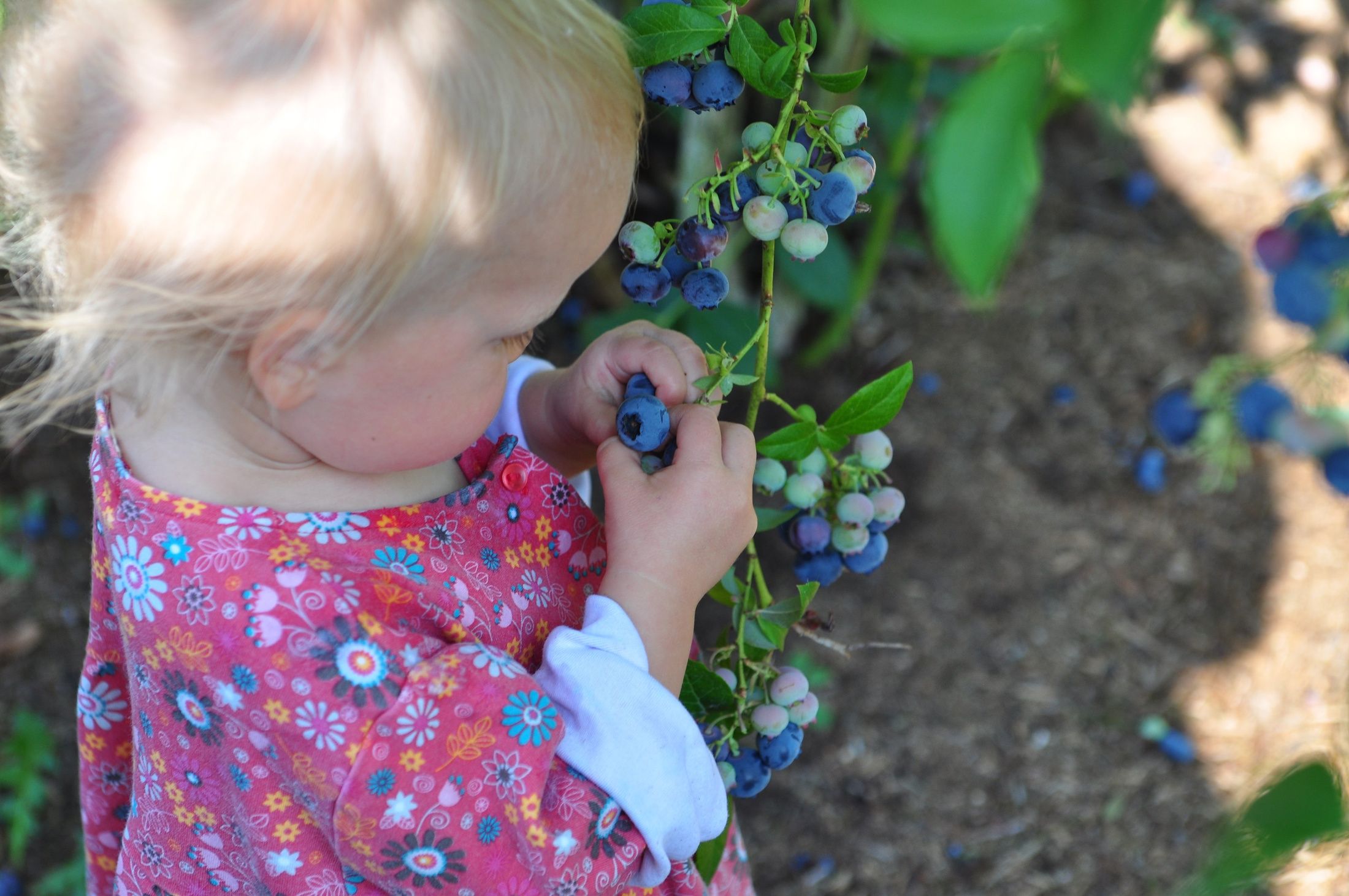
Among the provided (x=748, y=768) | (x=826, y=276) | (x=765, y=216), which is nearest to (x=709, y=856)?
(x=748, y=768)

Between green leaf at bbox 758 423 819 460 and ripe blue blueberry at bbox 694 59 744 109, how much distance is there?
0.30m

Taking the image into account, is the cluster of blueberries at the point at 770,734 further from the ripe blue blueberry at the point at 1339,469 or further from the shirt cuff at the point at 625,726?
the ripe blue blueberry at the point at 1339,469

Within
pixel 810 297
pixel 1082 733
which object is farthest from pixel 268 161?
pixel 1082 733

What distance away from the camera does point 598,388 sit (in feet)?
3.95

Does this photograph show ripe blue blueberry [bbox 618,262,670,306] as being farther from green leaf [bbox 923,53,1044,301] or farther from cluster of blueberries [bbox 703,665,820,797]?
green leaf [bbox 923,53,1044,301]

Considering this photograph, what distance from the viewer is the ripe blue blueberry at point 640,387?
3.50 ft

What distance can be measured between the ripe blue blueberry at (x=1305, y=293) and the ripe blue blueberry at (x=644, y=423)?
51cm

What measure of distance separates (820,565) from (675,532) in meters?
0.21

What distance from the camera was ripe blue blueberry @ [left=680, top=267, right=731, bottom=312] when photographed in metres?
0.99

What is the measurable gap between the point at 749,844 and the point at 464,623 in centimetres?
146

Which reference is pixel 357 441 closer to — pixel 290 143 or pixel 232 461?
pixel 232 461

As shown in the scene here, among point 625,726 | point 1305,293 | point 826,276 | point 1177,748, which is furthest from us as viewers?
point 826,276

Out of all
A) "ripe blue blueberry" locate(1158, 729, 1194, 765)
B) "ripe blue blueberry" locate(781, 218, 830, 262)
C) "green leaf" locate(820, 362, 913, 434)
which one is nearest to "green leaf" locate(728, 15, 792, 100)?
"ripe blue blueberry" locate(781, 218, 830, 262)

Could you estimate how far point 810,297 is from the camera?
245 centimetres
